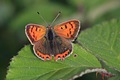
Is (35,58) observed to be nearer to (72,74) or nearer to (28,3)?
(72,74)

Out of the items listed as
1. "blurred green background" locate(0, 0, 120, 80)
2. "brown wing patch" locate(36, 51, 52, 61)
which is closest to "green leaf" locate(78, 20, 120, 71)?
"brown wing patch" locate(36, 51, 52, 61)

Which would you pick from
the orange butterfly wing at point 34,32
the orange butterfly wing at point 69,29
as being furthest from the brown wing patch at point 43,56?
the orange butterfly wing at point 69,29

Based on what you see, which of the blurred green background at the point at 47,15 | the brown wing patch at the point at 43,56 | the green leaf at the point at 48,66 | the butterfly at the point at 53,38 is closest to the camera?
the green leaf at the point at 48,66

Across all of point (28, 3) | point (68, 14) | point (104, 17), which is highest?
point (28, 3)

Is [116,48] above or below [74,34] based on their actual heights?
below

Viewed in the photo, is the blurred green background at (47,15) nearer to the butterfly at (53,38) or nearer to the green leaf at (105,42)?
the green leaf at (105,42)

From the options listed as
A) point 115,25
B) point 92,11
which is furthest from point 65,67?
point 92,11
